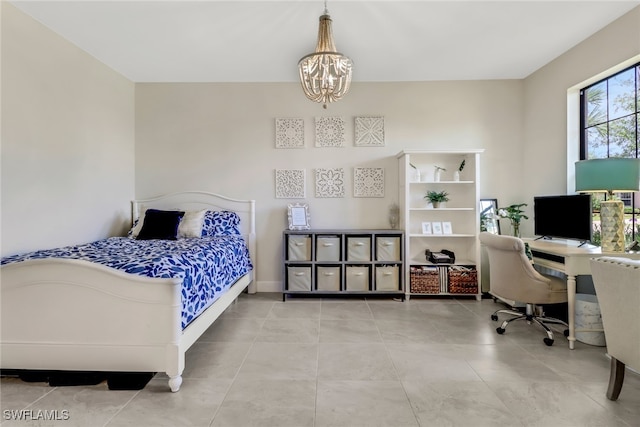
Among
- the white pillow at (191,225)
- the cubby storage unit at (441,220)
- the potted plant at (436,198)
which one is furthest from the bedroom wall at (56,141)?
the potted plant at (436,198)

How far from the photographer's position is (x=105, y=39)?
9.59ft

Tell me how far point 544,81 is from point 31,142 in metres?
5.17

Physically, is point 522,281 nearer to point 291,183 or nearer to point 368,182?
point 368,182

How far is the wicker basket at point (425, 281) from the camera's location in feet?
11.7

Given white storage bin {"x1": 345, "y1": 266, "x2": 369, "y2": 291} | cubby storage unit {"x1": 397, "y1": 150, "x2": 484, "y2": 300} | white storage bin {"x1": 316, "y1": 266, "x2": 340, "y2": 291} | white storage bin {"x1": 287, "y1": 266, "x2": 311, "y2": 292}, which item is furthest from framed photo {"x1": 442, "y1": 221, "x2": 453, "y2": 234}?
white storage bin {"x1": 287, "y1": 266, "x2": 311, "y2": 292}

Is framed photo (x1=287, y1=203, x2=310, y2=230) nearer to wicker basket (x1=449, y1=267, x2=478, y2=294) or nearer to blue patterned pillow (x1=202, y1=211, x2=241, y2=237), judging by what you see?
blue patterned pillow (x1=202, y1=211, x2=241, y2=237)

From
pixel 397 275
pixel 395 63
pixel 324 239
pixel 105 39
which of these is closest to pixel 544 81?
pixel 395 63

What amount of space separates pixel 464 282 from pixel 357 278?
1247 millimetres

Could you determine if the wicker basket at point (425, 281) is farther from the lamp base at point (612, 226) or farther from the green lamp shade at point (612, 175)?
the green lamp shade at point (612, 175)

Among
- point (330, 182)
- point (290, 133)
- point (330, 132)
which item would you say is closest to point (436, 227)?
point (330, 182)

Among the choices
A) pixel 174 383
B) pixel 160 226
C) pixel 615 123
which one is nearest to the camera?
pixel 174 383

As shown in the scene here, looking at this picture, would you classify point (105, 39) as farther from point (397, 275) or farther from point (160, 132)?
point (397, 275)

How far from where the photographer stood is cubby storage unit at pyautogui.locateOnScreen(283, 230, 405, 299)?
3.54 meters

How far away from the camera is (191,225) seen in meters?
3.46
